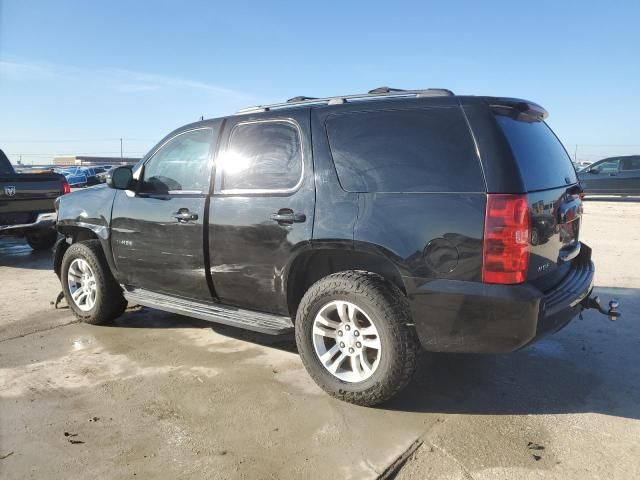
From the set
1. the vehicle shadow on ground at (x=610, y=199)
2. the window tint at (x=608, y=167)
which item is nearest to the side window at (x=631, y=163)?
the window tint at (x=608, y=167)

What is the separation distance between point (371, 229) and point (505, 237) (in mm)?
760

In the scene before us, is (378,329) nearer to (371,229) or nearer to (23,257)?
(371,229)

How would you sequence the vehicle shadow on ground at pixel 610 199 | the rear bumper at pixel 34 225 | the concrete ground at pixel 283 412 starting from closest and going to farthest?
the concrete ground at pixel 283 412, the rear bumper at pixel 34 225, the vehicle shadow on ground at pixel 610 199

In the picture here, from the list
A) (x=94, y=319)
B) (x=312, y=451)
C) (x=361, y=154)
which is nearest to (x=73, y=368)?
(x=94, y=319)

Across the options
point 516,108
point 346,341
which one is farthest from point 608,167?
point 346,341

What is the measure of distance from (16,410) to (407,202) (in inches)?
109

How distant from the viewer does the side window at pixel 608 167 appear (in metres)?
17.6

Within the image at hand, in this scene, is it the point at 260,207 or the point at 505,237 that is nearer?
the point at 505,237

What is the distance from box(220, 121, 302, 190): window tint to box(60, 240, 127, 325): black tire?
1714mm

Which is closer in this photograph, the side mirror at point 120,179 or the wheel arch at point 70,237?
the side mirror at point 120,179

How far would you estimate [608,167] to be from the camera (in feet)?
58.2

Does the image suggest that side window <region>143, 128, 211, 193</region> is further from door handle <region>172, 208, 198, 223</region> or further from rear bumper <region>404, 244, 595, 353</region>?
rear bumper <region>404, 244, 595, 353</region>

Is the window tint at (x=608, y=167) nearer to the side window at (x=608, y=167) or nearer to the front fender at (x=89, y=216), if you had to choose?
the side window at (x=608, y=167)

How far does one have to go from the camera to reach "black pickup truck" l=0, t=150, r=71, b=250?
7.75 m
